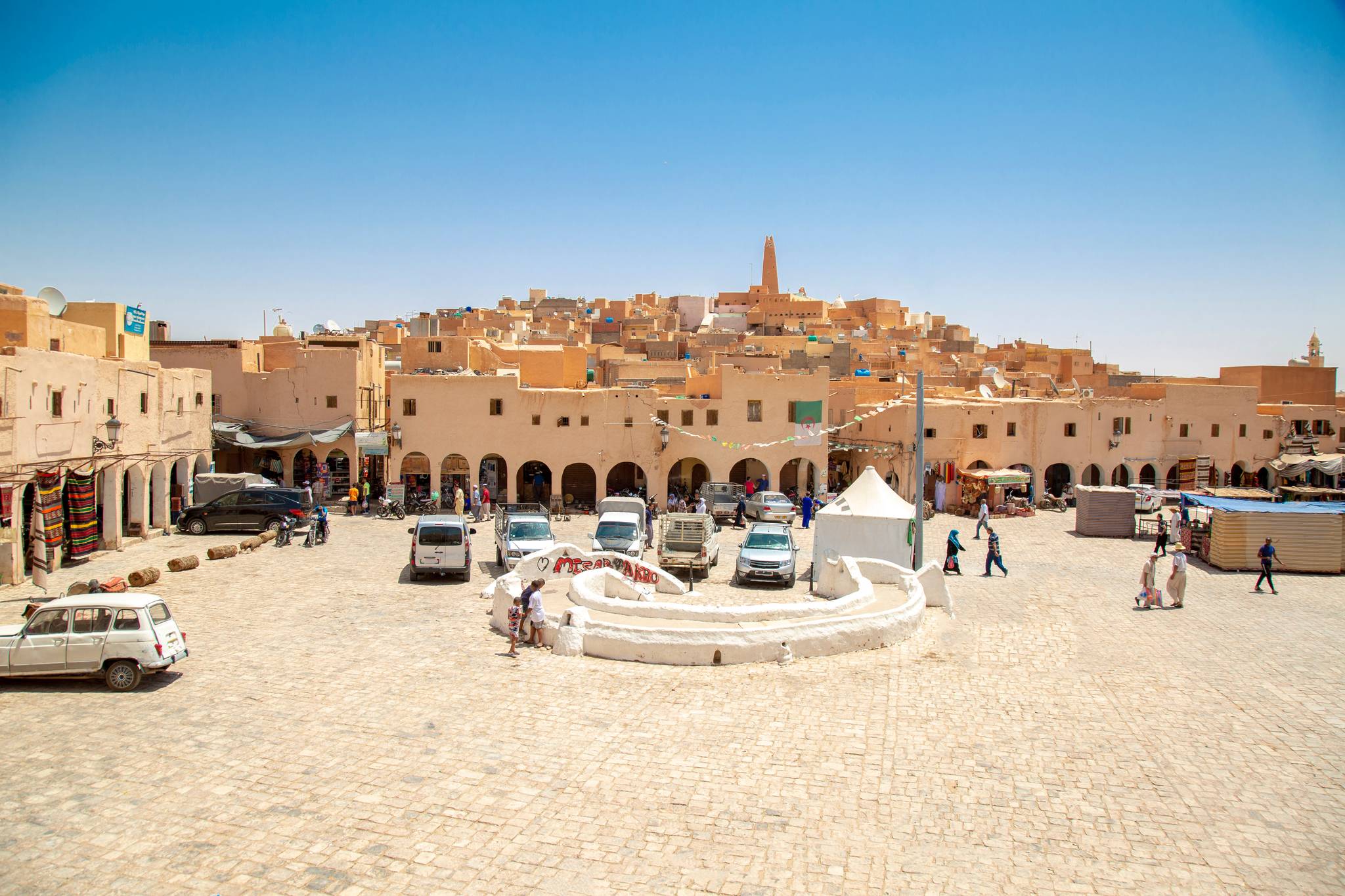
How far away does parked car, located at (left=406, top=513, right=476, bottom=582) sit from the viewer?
19.4m

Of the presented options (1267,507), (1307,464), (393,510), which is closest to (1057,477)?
(1307,464)

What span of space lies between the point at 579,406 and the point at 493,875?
88.8 ft

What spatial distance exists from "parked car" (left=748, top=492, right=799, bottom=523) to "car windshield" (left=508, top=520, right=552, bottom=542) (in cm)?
1143

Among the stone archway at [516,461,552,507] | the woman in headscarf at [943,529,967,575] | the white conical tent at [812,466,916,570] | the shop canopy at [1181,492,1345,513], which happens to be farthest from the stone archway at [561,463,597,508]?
the shop canopy at [1181,492,1345,513]

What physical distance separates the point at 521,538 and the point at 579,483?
16390mm

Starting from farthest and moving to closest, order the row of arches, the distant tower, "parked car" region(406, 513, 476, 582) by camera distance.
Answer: the distant tower → the row of arches → "parked car" region(406, 513, 476, 582)

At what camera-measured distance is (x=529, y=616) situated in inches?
555

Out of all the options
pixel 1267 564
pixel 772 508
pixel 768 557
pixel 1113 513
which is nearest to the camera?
pixel 768 557

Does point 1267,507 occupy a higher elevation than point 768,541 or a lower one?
higher

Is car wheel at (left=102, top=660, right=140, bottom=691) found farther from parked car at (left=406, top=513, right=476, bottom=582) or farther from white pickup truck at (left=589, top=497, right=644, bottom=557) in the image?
white pickup truck at (left=589, top=497, right=644, bottom=557)

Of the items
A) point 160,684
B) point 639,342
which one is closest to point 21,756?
point 160,684

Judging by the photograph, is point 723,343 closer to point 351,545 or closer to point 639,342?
point 639,342

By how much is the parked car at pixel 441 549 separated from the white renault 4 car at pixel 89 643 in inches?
305

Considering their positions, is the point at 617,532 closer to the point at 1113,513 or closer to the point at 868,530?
the point at 868,530
